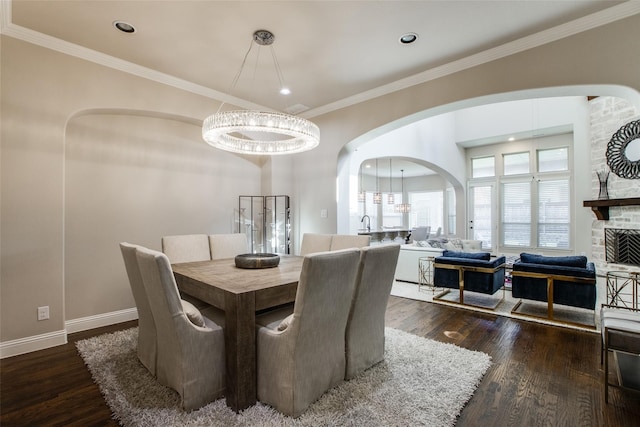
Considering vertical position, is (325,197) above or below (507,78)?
below

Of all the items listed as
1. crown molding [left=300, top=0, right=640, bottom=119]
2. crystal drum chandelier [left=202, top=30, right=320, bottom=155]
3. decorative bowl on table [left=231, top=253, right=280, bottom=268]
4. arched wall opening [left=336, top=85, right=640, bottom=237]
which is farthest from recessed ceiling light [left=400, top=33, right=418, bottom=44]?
decorative bowl on table [left=231, top=253, right=280, bottom=268]

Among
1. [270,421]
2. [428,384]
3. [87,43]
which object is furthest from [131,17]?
[428,384]

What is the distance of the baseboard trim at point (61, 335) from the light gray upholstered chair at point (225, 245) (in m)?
1.28

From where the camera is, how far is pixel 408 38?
113 inches

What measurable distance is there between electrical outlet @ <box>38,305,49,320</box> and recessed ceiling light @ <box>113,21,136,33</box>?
2711 mm

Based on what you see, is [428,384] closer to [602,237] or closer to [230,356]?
[230,356]

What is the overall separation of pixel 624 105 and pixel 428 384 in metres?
6.28

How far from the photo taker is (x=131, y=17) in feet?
8.41

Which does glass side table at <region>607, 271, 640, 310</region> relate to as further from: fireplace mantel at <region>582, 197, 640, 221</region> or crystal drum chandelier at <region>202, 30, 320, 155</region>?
crystal drum chandelier at <region>202, 30, 320, 155</region>

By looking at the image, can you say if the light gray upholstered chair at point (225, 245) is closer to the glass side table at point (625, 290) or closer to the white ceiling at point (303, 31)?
the white ceiling at point (303, 31)

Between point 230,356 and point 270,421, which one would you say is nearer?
point 270,421

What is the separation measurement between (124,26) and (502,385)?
4315 millimetres

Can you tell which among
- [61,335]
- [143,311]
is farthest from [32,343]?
[143,311]

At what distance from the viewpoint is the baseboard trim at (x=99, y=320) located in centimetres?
318
